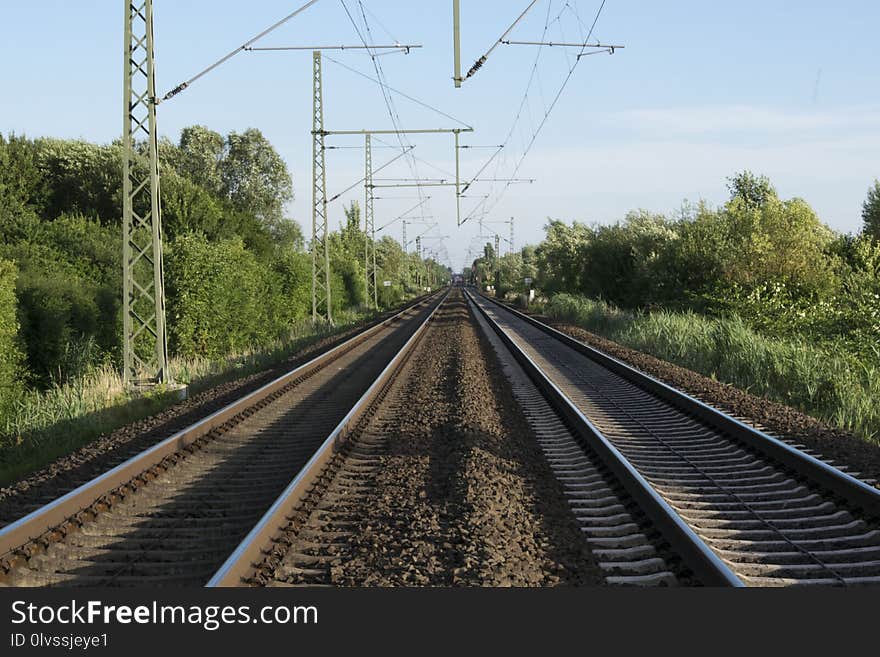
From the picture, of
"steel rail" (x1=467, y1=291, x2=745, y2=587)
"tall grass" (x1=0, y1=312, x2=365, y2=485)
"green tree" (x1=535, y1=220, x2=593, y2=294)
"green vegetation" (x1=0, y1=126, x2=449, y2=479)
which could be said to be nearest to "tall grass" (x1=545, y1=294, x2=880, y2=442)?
"steel rail" (x1=467, y1=291, x2=745, y2=587)

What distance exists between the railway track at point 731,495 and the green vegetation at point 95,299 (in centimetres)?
749

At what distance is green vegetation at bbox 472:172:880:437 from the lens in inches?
587

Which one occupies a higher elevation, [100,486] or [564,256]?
[564,256]

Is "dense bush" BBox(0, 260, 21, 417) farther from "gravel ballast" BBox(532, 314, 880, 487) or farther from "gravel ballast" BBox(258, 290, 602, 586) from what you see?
"gravel ballast" BBox(532, 314, 880, 487)

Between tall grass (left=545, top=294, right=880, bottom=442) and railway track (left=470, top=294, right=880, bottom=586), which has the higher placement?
tall grass (left=545, top=294, right=880, bottom=442)

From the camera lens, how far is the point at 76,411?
13.0 metres

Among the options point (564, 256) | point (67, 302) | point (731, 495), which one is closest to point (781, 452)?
point (731, 495)

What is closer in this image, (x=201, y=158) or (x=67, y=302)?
(x=67, y=302)

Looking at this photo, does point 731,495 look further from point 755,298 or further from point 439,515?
point 755,298

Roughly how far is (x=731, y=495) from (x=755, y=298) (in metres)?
20.2

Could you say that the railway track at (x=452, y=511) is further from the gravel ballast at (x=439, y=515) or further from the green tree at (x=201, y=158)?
the green tree at (x=201, y=158)

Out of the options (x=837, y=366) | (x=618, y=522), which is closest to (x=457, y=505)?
(x=618, y=522)

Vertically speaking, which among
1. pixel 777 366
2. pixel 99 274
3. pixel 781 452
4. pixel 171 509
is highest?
pixel 99 274

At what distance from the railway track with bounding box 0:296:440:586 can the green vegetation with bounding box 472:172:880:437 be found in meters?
8.39
